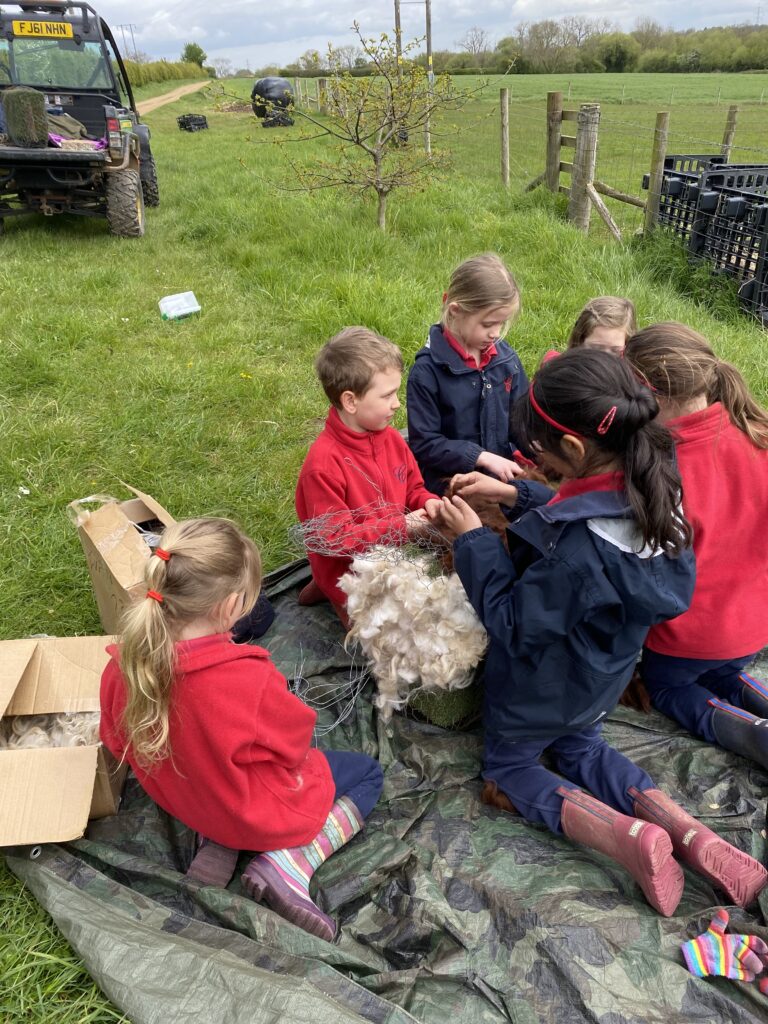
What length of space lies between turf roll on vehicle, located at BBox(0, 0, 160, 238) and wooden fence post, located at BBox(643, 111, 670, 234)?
5.09 m

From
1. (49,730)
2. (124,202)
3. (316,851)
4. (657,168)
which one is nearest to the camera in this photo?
(316,851)

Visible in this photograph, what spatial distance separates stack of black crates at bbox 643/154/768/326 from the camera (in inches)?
202

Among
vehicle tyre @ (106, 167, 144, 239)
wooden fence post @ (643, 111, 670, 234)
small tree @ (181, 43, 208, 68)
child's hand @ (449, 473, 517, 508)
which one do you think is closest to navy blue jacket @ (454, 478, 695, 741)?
child's hand @ (449, 473, 517, 508)

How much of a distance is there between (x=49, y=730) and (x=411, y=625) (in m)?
1.10

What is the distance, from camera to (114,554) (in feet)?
7.70

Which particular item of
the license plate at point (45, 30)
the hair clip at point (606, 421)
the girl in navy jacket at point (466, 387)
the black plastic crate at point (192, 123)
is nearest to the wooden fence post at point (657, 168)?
the girl in navy jacket at point (466, 387)

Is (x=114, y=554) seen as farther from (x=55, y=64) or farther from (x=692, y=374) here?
(x=55, y=64)

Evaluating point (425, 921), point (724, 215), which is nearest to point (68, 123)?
point (724, 215)

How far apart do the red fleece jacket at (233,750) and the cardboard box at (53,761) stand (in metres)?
0.16

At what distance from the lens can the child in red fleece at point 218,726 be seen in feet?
4.83

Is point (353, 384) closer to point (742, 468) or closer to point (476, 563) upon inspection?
point (476, 563)

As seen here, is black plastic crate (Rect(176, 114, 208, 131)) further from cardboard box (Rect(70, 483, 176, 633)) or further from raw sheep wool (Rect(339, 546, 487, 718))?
raw sheep wool (Rect(339, 546, 487, 718))

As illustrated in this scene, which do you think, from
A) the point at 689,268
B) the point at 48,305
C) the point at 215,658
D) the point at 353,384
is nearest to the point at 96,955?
the point at 215,658

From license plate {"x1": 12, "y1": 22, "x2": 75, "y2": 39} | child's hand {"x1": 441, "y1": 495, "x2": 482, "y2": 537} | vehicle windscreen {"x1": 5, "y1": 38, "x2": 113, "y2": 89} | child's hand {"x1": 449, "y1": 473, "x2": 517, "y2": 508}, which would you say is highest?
license plate {"x1": 12, "y1": 22, "x2": 75, "y2": 39}
